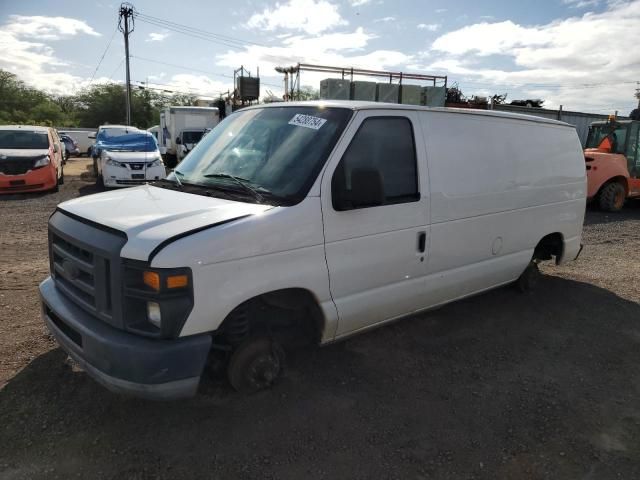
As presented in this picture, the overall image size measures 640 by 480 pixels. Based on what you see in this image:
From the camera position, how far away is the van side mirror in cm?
313

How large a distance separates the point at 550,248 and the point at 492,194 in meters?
1.83

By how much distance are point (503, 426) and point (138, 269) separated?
256cm

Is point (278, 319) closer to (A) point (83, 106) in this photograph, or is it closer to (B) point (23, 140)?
(B) point (23, 140)

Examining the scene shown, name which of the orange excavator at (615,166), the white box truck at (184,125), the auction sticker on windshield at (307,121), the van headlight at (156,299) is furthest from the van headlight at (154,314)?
the white box truck at (184,125)

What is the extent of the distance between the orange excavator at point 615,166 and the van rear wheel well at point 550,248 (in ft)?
25.7

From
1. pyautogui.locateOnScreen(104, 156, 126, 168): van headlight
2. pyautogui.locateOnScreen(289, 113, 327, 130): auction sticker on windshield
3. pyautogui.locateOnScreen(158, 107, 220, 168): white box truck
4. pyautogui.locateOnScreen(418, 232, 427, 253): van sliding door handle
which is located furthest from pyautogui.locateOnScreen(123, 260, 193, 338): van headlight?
pyautogui.locateOnScreen(158, 107, 220, 168): white box truck

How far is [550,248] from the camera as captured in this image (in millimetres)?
5695

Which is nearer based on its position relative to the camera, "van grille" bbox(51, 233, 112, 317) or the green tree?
"van grille" bbox(51, 233, 112, 317)

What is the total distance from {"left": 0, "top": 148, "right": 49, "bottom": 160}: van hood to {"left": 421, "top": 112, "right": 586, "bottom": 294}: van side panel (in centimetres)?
1241

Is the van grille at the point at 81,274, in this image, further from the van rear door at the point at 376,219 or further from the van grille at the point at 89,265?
the van rear door at the point at 376,219

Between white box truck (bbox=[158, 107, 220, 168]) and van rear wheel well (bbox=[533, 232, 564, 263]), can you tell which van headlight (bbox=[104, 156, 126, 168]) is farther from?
van rear wheel well (bbox=[533, 232, 564, 263])

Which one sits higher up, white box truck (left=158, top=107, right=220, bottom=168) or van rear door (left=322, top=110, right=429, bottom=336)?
white box truck (left=158, top=107, right=220, bottom=168)

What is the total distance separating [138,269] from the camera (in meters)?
2.57

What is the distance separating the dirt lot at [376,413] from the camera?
109 inches
